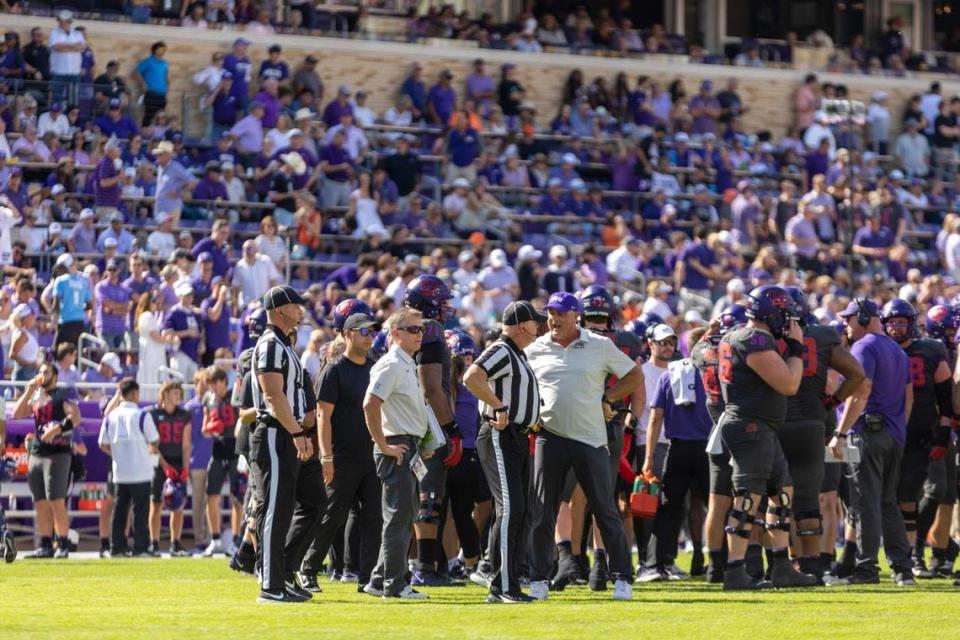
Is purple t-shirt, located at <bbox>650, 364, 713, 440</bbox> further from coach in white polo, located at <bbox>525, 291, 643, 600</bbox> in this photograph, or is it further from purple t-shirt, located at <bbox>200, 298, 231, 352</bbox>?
purple t-shirt, located at <bbox>200, 298, 231, 352</bbox>

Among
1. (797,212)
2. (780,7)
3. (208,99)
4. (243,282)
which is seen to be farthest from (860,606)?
(780,7)

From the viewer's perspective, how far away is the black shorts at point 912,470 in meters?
14.4

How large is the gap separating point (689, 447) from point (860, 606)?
2.88 meters

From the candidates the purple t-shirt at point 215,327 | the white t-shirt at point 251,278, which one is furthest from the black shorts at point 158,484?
the white t-shirt at point 251,278

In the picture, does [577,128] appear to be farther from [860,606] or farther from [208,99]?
[860,606]

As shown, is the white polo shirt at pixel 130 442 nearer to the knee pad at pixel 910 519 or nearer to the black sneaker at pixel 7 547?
the black sneaker at pixel 7 547

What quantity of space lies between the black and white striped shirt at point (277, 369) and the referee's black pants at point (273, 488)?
134 millimetres

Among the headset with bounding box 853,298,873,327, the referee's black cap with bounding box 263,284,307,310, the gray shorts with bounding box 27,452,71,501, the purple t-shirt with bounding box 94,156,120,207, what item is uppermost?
the purple t-shirt with bounding box 94,156,120,207

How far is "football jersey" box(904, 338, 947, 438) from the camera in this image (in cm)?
Answer: 1433

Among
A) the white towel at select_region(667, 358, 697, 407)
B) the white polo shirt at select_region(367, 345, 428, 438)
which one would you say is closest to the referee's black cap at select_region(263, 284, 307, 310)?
the white polo shirt at select_region(367, 345, 428, 438)

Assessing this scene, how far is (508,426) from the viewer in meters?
11.8

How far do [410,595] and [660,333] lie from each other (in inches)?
158

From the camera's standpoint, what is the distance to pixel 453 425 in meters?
13.0

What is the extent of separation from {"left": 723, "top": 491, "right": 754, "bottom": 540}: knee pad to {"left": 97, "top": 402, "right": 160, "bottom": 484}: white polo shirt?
710 centimetres
